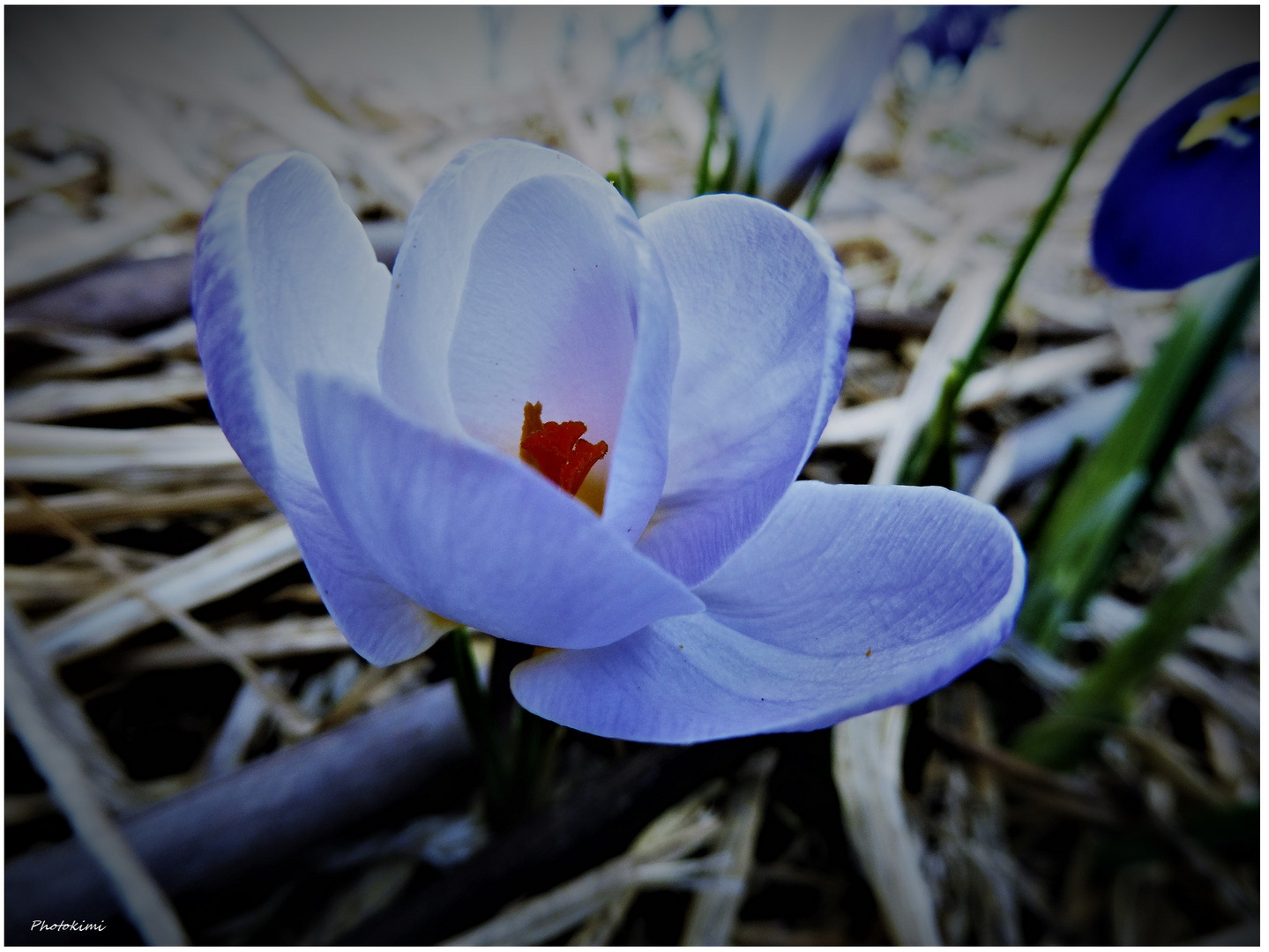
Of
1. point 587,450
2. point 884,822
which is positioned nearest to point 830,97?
point 587,450

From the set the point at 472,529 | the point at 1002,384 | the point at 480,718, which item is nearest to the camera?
the point at 472,529

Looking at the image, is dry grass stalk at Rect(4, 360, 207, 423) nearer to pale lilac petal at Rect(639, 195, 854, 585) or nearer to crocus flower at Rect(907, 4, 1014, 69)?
pale lilac petal at Rect(639, 195, 854, 585)

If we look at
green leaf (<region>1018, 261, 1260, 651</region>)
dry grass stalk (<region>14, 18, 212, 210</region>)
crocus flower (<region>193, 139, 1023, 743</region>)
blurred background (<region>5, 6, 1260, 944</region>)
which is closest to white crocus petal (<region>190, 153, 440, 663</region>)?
crocus flower (<region>193, 139, 1023, 743</region>)

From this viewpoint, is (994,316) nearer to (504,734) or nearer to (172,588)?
(504,734)

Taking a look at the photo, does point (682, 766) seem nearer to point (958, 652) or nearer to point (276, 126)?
point (958, 652)

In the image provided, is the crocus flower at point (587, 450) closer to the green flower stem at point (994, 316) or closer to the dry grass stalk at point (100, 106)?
the green flower stem at point (994, 316)

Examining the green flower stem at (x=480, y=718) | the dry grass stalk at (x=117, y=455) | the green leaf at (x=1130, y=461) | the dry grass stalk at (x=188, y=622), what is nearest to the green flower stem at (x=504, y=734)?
the green flower stem at (x=480, y=718)
